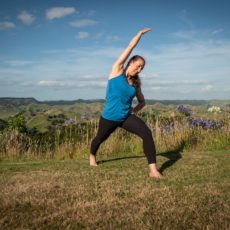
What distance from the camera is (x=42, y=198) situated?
4863mm

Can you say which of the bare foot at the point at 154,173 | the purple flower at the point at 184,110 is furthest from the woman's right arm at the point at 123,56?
the purple flower at the point at 184,110

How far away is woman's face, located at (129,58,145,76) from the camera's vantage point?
20.2 feet

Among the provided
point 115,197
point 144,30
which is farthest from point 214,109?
point 115,197

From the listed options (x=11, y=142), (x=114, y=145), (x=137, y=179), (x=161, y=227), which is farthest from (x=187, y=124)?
(x=161, y=227)

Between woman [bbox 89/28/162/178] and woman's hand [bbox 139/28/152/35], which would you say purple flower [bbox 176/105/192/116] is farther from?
woman's hand [bbox 139/28/152/35]

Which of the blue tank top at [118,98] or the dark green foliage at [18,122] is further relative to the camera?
the dark green foliage at [18,122]

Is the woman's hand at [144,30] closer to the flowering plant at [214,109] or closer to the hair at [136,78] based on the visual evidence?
the hair at [136,78]

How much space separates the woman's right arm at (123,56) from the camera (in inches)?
233

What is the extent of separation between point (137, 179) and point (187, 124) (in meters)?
6.39

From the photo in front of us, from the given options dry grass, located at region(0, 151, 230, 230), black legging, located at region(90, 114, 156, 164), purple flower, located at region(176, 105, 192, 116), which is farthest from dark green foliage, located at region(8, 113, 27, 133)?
black legging, located at region(90, 114, 156, 164)

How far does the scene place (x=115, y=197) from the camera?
15.9 feet

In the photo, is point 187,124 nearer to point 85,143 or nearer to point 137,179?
point 85,143

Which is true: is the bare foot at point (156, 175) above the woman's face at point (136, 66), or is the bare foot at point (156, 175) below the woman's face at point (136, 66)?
below

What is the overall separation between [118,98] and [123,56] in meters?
0.73
